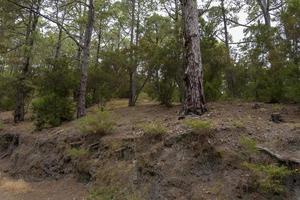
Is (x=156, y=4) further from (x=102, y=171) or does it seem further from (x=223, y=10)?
(x=102, y=171)

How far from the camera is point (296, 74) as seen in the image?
8.91 meters

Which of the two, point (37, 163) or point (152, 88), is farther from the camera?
point (152, 88)

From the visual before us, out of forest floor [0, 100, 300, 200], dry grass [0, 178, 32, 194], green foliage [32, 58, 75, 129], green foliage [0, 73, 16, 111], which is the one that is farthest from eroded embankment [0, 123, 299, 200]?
green foliage [0, 73, 16, 111]

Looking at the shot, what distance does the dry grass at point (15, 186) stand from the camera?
8.75 metres

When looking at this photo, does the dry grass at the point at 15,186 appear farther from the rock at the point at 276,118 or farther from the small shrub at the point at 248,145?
the rock at the point at 276,118

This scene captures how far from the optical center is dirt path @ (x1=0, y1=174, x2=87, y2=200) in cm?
778

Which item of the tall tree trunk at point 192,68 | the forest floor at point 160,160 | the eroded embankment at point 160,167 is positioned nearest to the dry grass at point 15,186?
the forest floor at point 160,160

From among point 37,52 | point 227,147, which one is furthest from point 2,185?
point 37,52

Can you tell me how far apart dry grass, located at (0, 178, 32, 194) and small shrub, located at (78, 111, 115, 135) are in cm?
213

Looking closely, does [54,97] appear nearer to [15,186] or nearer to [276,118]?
[15,186]

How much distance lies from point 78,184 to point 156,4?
1241cm

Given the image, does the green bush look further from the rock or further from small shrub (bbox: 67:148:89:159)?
the rock

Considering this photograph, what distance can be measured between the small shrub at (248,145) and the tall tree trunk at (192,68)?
254cm

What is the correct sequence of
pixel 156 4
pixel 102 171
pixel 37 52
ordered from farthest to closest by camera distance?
pixel 156 4 → pixel 37 52 → pixel 102 171
